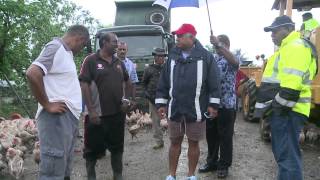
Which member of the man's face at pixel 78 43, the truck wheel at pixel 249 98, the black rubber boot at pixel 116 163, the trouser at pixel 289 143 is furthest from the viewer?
the truck wheel at pixel 249 98

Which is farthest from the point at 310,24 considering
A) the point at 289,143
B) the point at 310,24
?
the point at 289,143

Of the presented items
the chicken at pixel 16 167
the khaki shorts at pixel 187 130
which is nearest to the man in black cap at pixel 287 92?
the khaki shorts at pixel 187 130

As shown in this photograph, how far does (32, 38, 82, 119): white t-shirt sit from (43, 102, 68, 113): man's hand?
0.16ft

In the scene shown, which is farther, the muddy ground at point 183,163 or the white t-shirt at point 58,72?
the muddy ground at point 183,163

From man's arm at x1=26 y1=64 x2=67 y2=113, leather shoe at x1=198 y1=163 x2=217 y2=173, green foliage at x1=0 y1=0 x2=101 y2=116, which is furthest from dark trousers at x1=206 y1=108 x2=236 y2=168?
green foliage at x1=0 y1=0 x2=101 y2=116

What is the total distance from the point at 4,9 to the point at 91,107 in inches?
354

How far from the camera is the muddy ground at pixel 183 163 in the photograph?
697 cm

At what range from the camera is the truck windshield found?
46.6 ft

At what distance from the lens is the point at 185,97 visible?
19.6ft

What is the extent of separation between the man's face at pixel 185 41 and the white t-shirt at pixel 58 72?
1825mm

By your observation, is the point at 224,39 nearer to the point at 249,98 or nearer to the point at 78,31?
the point at 78,31

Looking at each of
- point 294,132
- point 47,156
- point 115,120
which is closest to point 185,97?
point 115,120

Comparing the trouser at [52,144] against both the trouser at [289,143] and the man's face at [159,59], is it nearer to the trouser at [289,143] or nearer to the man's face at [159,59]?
the trouser at [289,143]

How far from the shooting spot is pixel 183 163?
7.70 m
